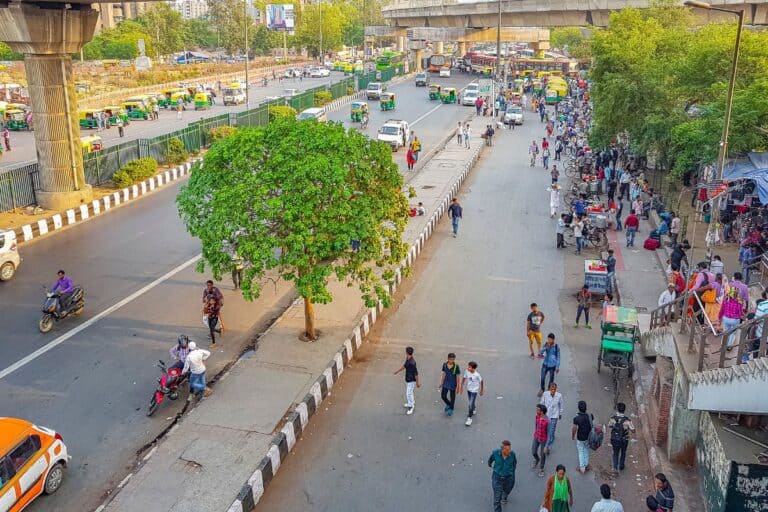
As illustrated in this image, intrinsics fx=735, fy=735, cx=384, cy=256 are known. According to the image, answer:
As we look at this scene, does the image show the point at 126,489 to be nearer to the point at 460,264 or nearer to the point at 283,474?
the point at 283,474

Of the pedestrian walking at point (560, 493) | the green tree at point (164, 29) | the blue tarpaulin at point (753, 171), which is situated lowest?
the pedestrian walking at point (560, 493)

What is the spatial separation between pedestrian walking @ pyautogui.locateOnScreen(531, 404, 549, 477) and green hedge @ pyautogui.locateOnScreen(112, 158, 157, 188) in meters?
22.9

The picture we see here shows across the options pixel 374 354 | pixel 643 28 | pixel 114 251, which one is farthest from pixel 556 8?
pixel 374 354

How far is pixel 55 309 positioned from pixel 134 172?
15.4m

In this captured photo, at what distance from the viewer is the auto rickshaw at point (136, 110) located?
53.3 metres

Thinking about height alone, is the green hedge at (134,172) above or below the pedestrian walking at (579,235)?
above

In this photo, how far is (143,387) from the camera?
13.5 meters

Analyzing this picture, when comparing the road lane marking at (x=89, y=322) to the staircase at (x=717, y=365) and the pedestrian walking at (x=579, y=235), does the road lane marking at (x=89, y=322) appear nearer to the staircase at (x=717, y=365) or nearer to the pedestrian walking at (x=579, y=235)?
the pedestrian walking at (x=579, y=235)

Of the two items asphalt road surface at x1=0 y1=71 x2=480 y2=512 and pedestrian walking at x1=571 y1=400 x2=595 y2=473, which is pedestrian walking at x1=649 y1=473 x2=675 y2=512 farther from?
asphalt road surface at x1=0 y1=71 x2=480 y2=512

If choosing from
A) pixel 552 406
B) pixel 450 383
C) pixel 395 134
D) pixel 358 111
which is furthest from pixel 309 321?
pixel 358 111

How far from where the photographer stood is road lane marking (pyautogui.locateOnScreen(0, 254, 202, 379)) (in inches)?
557

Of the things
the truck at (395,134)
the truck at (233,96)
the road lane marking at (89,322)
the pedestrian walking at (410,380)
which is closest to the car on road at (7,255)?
the road lane marking at (89,322)

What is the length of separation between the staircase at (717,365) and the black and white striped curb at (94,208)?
1315cm

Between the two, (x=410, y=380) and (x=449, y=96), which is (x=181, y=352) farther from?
(x=449, y=96)
